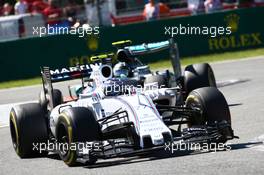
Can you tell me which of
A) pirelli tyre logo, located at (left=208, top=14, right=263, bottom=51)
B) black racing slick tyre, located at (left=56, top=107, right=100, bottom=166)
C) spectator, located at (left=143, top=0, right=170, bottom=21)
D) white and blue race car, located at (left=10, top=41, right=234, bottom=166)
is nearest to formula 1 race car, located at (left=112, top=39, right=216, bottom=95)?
white and blue race car, located at (left=10, top=41, right=234, bottom=166)

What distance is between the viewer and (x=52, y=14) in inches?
1065

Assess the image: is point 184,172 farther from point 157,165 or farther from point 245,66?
point 245,66

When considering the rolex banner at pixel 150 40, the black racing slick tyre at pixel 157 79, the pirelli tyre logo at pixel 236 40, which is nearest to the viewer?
the black racing slick tyre at pixel 157 79

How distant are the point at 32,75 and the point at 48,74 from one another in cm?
1400

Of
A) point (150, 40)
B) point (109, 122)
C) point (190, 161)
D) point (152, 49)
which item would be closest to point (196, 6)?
point (150, 40)

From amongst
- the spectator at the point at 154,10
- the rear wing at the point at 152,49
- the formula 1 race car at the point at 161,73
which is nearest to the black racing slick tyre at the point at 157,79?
the formula 1 race car at the point at 161,73

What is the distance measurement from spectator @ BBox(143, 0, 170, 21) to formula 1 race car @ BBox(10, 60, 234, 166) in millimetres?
14626

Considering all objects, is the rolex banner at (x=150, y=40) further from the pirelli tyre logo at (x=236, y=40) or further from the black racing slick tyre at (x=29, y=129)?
the black racing slick tyre at (x=29, y=129)

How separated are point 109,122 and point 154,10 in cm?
1641

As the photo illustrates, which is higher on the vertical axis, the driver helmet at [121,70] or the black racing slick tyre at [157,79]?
the driver helmet at [121,70]

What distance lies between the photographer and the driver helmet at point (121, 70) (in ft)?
41.9

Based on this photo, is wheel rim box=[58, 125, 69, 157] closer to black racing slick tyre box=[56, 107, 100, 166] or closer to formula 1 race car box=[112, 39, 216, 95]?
black racing slick tyre box=[56, 107, 100, 166]

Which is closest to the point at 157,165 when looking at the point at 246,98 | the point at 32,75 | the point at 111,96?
the point at 111,96

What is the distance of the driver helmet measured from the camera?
503 inches
